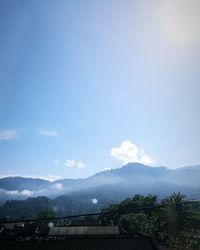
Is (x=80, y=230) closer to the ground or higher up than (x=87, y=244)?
higher up

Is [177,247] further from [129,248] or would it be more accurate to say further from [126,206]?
[126,206]

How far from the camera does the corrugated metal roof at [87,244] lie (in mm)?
26812

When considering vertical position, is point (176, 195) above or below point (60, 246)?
above

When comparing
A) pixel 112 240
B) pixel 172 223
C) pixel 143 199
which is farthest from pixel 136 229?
pixel 112 240

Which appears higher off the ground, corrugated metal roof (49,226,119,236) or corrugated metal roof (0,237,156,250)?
corrugated metal roof (49,226,119,236)

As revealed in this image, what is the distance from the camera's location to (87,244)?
89.1 feet

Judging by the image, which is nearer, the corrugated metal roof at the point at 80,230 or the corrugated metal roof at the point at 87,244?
the corrugated metal roof at the point at 87,244

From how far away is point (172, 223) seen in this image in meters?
64.0

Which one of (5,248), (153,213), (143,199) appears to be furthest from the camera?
(143,199)

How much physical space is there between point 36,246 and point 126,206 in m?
74.5

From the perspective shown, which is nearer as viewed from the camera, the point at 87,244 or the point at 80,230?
the point at 87,244

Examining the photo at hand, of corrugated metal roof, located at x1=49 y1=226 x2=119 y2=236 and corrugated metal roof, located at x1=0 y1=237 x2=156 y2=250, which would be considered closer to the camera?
corrugated metal roof, located at x1=0 y1=237 x2=156 y2=250

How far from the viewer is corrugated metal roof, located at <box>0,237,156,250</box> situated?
26812mm

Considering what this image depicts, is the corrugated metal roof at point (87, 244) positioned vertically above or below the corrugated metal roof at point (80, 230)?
below
